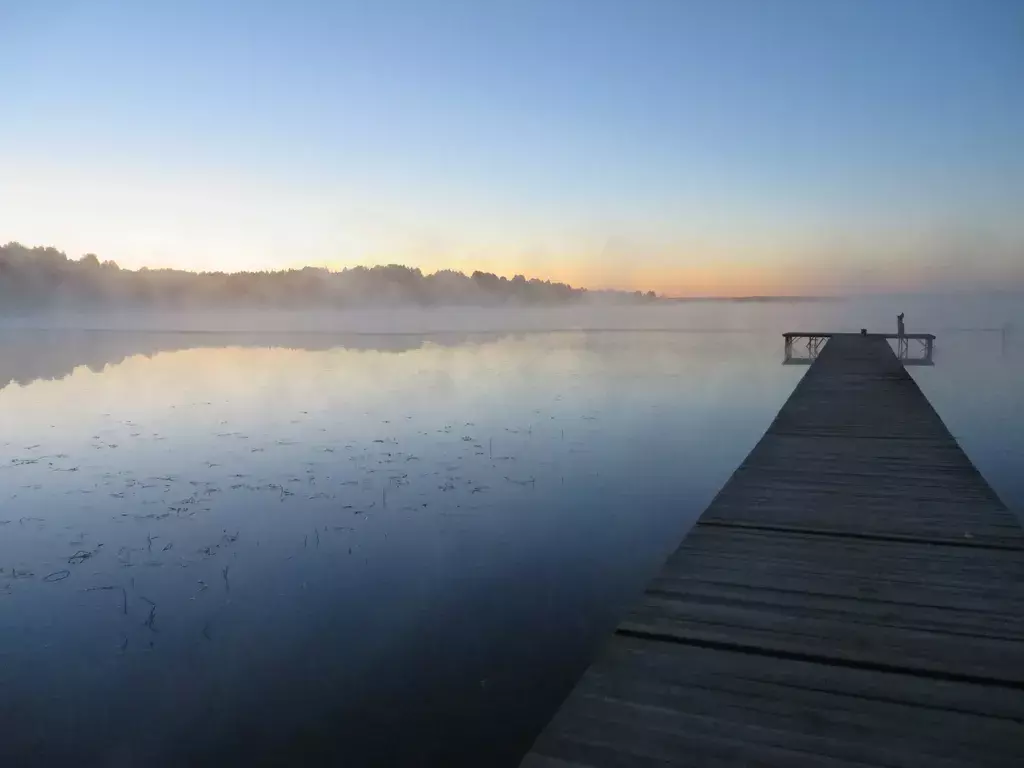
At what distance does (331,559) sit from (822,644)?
244 inches

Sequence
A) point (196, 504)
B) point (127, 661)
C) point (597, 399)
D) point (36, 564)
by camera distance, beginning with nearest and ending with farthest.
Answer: point (127, 661) → point (36, 564) → point (196, 504) → point (597, 399)

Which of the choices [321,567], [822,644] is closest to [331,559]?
[321,567]

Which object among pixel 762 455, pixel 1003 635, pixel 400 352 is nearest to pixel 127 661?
pixel 1003 635

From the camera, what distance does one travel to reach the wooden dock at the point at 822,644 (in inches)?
99.1

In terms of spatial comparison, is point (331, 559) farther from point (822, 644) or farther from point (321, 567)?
point (822, 644)

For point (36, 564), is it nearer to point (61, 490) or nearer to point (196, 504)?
point (196, 504)

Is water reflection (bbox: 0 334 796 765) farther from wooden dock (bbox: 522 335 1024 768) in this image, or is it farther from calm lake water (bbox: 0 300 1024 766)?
wooden dock (bbox: 522 335 1024 768)

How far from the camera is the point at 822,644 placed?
10.8 feet

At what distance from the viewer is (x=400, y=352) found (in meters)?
40.1

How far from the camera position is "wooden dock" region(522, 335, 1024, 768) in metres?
2.52

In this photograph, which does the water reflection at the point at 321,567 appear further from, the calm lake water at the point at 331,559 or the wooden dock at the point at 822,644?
the wooden dock at the point at 822,644

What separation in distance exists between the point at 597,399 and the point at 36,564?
15749 millimetres

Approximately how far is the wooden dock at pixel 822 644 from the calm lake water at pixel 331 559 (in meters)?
2.10

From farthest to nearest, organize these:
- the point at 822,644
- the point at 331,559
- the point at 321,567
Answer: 1. the point at 331,559
2. the point at 321,567
3. the point at 822,644
